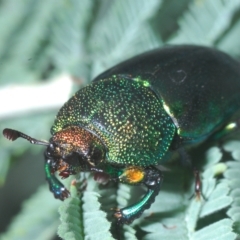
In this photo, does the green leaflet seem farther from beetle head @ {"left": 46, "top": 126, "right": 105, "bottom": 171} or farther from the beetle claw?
beetle head @ {"left": 46, "top": 126, "right": 105, "bottom": 171}

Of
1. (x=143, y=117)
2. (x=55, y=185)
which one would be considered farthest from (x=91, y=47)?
(x=55, y=185)

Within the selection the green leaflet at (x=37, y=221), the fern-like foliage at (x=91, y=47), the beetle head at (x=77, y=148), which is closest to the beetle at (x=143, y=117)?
the beetle head at (x=77, y=148)

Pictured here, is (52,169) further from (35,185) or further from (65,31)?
(35,185)

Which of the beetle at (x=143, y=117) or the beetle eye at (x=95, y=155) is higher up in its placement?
the beetle at (x=143, y=117)

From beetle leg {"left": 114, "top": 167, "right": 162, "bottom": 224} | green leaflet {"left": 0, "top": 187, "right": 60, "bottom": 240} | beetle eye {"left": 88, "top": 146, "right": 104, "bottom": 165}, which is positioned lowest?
beetle leg {"left": 114, "top": 167, "right": 162, "bottom": 224}

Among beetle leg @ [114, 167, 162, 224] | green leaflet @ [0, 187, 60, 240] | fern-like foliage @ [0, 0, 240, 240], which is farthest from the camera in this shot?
green leaflet @ [0, 187, 60, 240]

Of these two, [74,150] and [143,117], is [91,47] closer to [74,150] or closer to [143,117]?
[143,117]

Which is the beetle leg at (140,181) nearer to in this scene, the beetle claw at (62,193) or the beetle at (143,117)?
the beetle at (143,117)

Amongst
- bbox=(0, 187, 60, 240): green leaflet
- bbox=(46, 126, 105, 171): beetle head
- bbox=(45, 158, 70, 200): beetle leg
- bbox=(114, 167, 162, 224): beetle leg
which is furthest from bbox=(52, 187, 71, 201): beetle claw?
bbox=(0, 187, 60, 240): green leaflet
